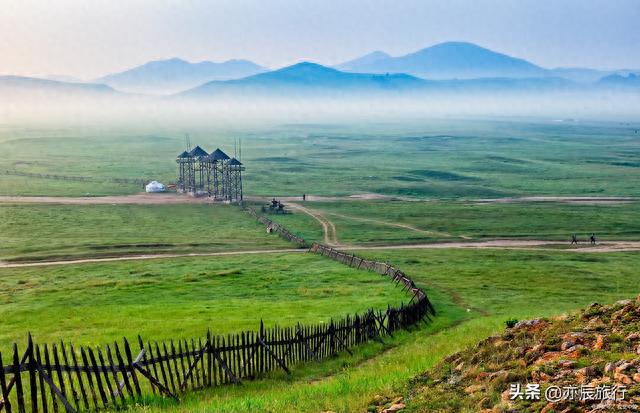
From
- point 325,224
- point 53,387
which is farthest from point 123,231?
point 53,387

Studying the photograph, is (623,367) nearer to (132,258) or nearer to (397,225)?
(132,258)

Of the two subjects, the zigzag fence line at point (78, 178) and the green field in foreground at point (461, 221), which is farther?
the zigzag fence line at point (78, 178)

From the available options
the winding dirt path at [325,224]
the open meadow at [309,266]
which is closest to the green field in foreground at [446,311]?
the open meadow at [309,266]

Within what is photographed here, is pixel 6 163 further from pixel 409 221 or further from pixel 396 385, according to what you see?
pixel 396 385

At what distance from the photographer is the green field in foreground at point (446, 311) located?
65.4ft

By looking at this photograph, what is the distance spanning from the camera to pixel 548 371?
16.2 meters

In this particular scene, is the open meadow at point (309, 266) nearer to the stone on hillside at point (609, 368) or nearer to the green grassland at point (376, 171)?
the green grassland at point (376, 171)

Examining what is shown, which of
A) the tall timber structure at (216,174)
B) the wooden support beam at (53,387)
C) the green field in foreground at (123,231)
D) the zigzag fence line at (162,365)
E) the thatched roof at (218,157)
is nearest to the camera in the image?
the wooden support beam at (53,387)

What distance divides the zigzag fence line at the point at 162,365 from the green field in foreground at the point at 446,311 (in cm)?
55

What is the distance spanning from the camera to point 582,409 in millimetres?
14133

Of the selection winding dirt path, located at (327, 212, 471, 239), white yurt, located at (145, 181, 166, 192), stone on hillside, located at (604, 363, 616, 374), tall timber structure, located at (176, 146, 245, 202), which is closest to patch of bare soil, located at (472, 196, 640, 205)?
winding dirt path, located at (327, 212, 471, 239)

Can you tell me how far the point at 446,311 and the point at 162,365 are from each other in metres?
22.5

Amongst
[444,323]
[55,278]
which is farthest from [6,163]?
[444,323]

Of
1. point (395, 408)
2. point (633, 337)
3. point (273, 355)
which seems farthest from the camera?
point (273, 355)
